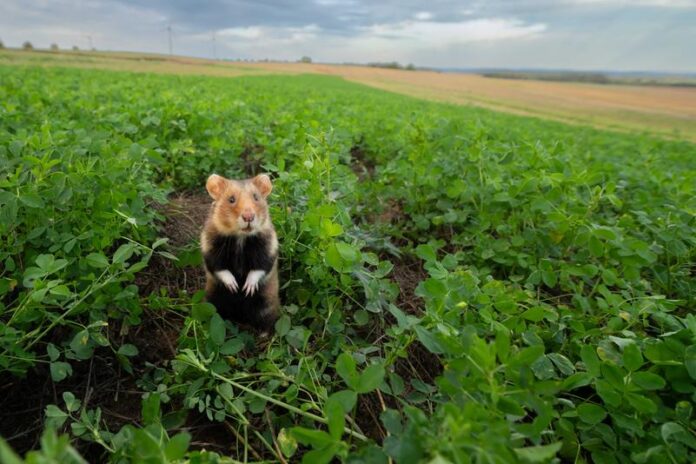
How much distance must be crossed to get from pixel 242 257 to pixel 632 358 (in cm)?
216

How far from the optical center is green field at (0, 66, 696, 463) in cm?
156

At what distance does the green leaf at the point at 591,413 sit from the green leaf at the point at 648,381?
0.19 metres

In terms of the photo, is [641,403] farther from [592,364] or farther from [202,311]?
[202,311]

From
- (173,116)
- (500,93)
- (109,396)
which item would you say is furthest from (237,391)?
(500,93)

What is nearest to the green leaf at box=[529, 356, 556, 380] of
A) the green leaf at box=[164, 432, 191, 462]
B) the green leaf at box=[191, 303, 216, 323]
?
the green leaf at box=[164, 432, 191, 462]

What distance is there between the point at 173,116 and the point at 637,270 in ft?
17.7

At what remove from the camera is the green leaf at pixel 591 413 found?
1.81m

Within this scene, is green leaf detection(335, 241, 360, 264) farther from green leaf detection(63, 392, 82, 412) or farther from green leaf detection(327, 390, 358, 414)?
green leaf detection(63, 392, 82, 412)

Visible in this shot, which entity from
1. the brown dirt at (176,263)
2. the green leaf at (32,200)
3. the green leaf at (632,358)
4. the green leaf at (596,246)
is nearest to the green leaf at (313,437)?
the green leaf at (632,358)

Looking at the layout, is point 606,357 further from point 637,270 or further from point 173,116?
point 173,116

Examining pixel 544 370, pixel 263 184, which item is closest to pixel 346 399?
pixel 544 370

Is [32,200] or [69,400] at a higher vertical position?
[32,200]

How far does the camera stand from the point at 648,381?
1760 mm

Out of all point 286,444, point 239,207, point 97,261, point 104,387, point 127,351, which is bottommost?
point 104,387
